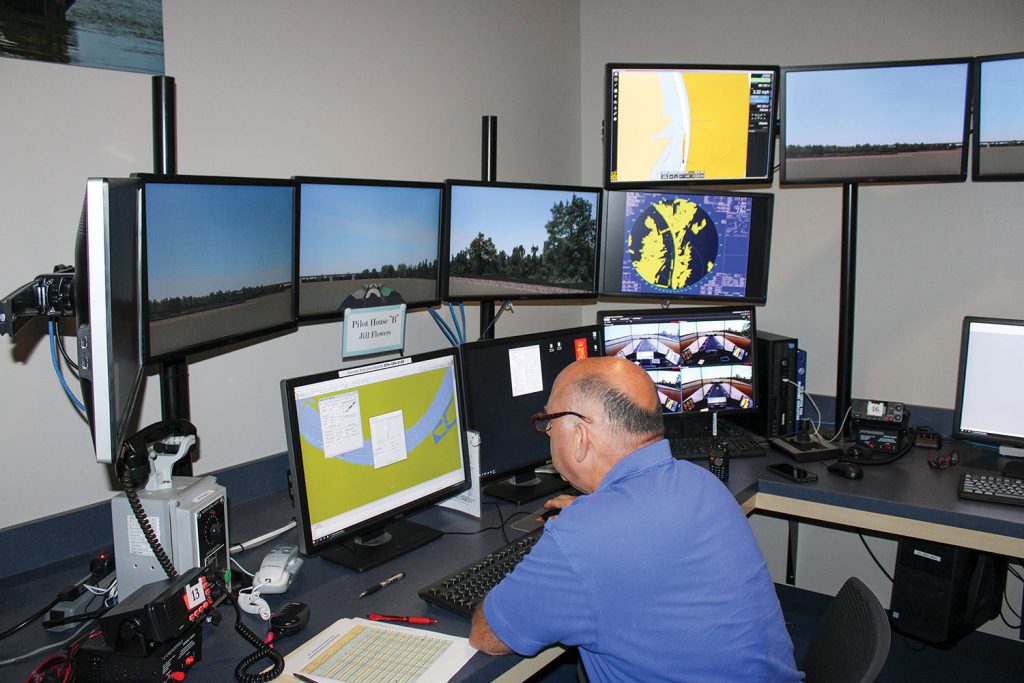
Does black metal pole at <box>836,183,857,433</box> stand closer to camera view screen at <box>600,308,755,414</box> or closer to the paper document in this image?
camera view screen at <box>600,308,755,414</box>

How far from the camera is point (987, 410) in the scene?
2.54m

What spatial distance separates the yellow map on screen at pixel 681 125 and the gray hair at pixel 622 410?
1374 millimetres

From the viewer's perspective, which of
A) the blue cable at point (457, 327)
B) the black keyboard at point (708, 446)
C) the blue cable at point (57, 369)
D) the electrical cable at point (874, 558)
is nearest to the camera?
the blue cable at point (57, 369)

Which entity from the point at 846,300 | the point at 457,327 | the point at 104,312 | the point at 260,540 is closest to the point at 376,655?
the point at 260,540

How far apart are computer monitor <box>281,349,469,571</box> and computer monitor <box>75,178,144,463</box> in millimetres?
402

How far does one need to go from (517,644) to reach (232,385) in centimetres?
121

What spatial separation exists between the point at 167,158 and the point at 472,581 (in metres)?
1.23

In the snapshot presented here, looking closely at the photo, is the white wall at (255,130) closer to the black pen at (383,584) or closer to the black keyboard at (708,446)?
the black pen at (383,584)

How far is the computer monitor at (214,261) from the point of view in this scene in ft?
5.26

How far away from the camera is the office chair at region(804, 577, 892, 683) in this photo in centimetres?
134

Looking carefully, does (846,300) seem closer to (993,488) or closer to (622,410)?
(993,488)

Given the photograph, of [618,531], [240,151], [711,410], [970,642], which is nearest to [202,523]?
[618,531]

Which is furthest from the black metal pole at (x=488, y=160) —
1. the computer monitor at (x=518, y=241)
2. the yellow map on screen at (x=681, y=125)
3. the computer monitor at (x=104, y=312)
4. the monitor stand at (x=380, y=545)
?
the computer monitor at (x=104, y=312)

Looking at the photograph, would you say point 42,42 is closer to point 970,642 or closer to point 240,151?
point 240,151
